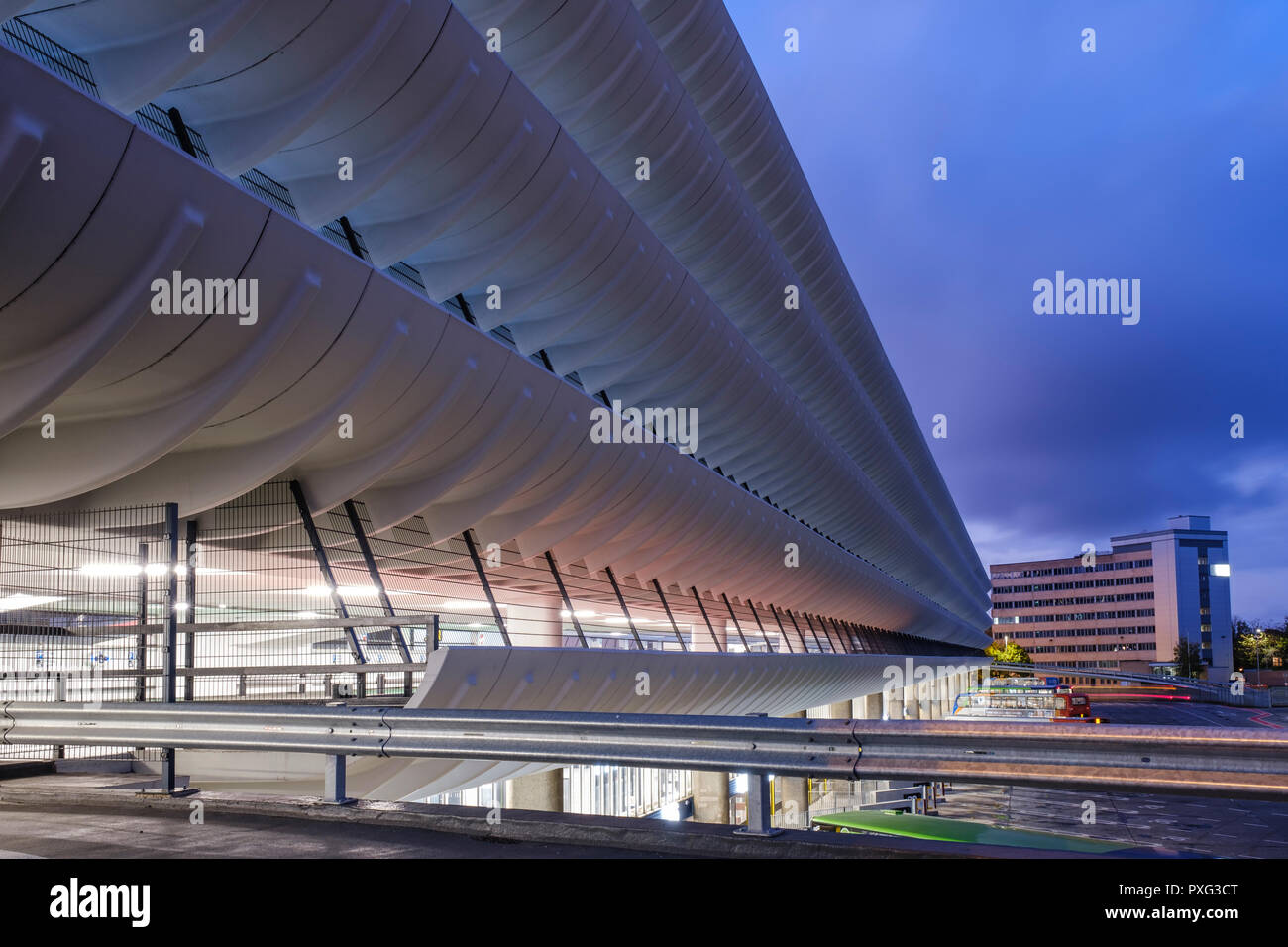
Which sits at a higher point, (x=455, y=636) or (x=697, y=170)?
(x=697, y=170)

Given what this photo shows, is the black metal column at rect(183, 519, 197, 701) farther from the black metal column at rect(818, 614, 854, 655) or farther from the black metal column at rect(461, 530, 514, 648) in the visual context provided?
the black metal column at rect(818, 614, 854, 655)

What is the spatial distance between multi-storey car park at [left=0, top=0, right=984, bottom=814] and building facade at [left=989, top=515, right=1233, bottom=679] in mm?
159256

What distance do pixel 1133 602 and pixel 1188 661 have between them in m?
28.8

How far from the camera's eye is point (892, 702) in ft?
205

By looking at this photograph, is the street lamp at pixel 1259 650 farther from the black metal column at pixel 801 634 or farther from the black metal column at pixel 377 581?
Result: the black metal column at pixel 377 581

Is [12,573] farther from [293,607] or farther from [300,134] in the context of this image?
[300,134]

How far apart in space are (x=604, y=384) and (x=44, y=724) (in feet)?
36.4

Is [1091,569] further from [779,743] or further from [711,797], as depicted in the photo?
[779,743]

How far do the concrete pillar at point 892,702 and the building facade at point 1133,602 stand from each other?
4274 inches

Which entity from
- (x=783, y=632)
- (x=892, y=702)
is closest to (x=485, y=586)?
(x=783, y=632)

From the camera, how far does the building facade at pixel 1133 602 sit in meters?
168

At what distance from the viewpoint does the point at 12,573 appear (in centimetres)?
1059
